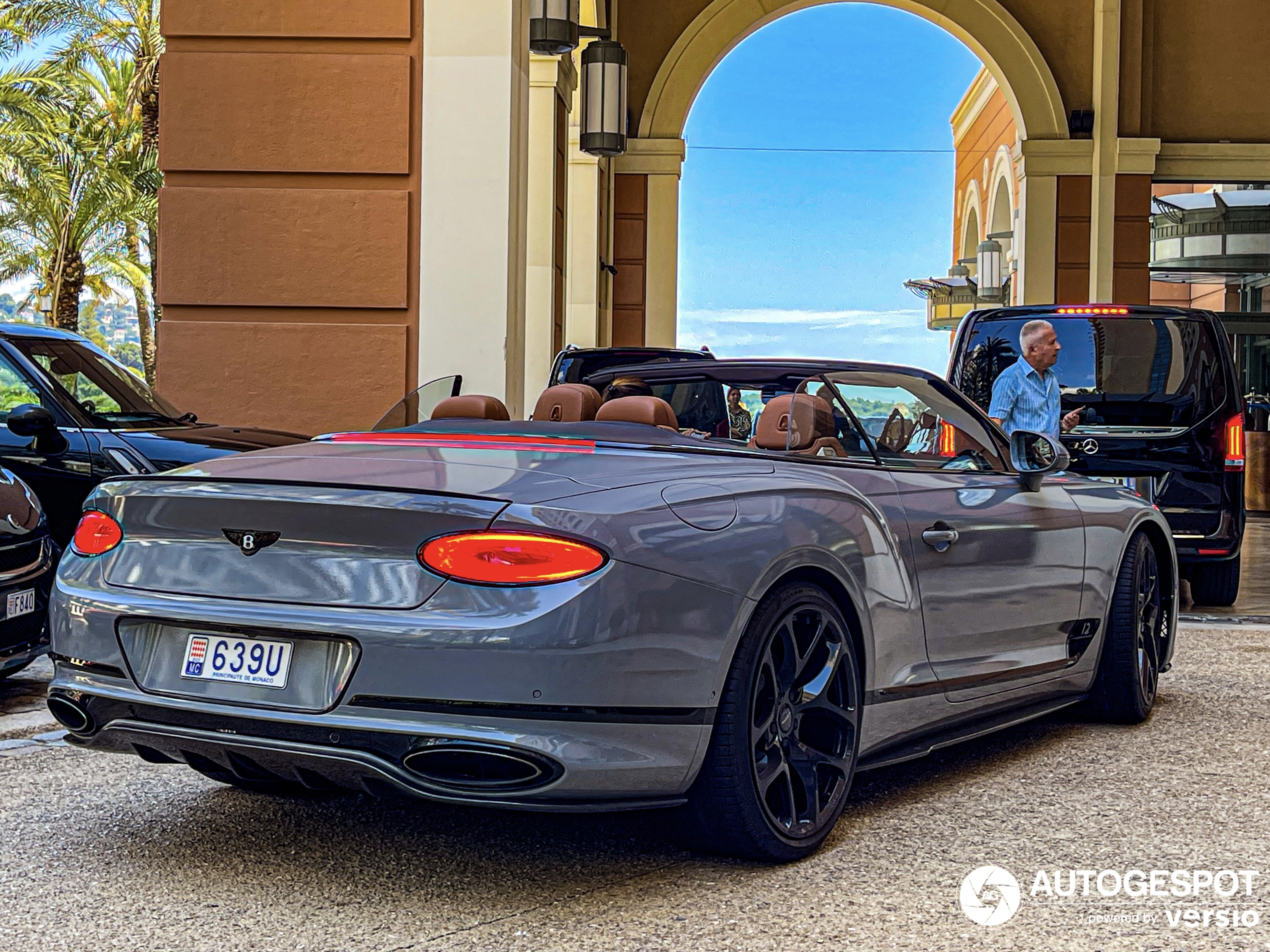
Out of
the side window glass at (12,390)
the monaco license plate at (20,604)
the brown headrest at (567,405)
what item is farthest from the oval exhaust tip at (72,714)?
the side window glass at (12,390)

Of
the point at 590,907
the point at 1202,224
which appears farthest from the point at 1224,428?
the point at 1202,224

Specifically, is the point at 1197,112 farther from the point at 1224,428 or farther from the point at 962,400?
the point at 962,400

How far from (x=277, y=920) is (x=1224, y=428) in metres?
7.51

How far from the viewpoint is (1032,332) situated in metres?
8.83

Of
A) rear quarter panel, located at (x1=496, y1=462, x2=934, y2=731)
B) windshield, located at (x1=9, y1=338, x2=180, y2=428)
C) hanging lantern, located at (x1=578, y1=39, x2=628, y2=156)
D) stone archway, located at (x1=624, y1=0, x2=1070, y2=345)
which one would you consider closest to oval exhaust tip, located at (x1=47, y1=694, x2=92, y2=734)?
rear quarter panel, located at (x1=496, y1=462, x2=934, y2=731)

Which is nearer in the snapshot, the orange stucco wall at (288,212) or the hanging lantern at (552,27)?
the orange stucco wall at (288,212)

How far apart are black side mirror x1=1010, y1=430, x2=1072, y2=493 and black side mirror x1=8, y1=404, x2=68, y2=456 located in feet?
15.7

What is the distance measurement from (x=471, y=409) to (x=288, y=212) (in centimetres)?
499

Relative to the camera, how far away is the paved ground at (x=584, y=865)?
133 inches

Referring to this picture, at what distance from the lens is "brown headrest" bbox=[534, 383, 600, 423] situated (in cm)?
488

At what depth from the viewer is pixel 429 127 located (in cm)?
931

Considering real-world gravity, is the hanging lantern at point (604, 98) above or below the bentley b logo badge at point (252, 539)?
above

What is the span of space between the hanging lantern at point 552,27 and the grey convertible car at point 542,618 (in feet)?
24.6

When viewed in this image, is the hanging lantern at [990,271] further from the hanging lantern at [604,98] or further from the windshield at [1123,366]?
the windshield at [1123,366]
